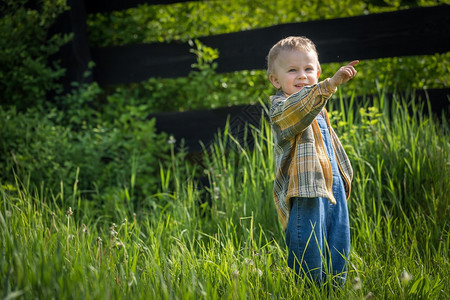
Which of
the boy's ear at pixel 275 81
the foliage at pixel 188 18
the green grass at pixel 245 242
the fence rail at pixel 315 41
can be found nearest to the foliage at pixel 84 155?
the green grass at pixel 245 242

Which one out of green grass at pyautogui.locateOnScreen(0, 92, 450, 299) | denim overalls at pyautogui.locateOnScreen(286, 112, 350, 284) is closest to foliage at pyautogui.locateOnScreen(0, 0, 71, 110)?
green grass at pyautogui.locateOnScreen(0, 92, 450, 299)

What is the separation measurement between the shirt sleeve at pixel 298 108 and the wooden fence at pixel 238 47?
193 cm

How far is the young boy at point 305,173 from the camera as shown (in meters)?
2.12

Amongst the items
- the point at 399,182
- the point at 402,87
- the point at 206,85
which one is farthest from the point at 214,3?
the point at 399,182

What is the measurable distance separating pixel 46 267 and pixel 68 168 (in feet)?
6.85

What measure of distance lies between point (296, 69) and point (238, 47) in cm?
210

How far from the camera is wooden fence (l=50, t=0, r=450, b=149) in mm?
3871

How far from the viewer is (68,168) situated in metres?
3.71

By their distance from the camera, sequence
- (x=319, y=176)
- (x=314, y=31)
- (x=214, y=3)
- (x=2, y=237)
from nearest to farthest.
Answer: (x=2, y=237), (x=319, y=176), (x=314, y=31), (x=214, y=3)

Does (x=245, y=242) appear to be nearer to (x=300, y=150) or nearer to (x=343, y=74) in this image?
(x=300, y=150)

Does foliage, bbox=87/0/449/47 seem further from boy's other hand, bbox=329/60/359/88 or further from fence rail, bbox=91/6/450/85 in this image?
boy's other hand, bbox=329/60/359/88

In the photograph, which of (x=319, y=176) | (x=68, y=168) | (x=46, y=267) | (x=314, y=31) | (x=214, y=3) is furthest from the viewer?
(x=214, y=3)

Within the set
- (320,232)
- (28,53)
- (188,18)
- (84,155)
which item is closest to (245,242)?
(320,232)

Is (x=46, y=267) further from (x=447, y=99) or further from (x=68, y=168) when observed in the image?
(x=447, y=99)
